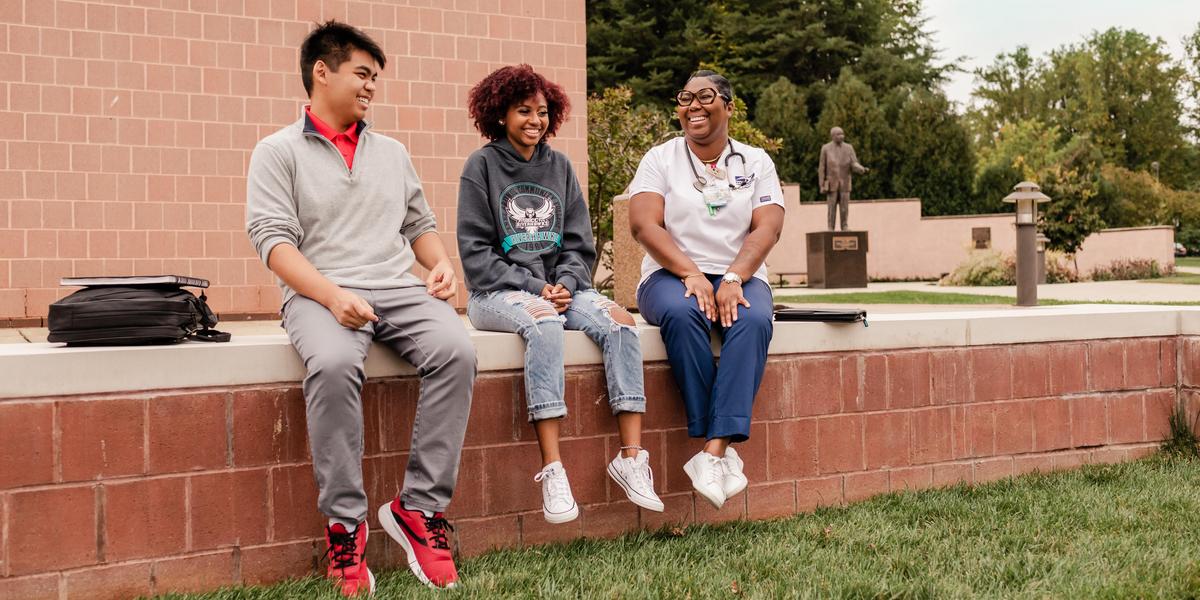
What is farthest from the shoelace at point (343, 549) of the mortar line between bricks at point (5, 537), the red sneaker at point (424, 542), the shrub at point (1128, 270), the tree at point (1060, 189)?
the shrub at point (1128, 270)

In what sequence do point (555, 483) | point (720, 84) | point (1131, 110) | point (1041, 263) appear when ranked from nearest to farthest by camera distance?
point (555, 483) → point (720, 84) → point (1041, 263) → point (1131, 110)

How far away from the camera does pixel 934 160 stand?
29.9 metres

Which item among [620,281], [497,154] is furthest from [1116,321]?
[620,281]

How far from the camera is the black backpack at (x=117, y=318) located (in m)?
3.14

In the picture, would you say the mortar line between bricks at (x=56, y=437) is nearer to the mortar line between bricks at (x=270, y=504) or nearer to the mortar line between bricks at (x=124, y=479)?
the mortar line between bricks at (x=124, y=479)

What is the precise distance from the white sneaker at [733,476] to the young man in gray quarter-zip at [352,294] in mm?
955

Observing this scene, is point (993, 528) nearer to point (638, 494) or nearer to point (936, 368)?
point (936, 368)

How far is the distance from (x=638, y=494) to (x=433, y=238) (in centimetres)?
112

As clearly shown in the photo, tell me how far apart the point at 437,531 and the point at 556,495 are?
16.5 inches

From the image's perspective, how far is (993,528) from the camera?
12.4ft

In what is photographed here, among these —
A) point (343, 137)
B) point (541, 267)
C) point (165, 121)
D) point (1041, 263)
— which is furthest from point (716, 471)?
point (1041, 263)

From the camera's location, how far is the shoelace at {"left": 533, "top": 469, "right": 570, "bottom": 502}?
3506mm

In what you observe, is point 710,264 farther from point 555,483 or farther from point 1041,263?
point 1041,263

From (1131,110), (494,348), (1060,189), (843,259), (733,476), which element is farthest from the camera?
(1131,110)
